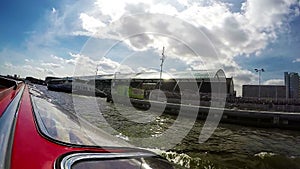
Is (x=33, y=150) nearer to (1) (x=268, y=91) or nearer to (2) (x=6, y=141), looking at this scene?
(2) (x=6, y=141)

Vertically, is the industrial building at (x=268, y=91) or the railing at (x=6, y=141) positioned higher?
the industrial building at (x=268, y=91)

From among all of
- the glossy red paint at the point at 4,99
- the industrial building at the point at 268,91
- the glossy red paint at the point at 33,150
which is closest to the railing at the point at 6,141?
the glossy red paint at the point at 33,150

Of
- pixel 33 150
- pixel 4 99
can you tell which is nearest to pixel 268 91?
pixel 4 99

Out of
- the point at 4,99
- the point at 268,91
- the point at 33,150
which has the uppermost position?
the point at 268,91

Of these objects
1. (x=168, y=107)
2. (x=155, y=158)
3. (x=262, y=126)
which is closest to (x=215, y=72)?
(x=168, y=107)

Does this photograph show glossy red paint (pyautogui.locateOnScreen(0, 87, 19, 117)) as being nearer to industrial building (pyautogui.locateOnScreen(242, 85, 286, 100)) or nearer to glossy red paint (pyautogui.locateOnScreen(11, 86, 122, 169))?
glossy red paint (pyautogui.locateOnScreen(11, 86, 122, 169))

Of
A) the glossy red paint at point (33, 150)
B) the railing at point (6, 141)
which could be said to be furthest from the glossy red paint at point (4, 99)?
the glossy red paint at point (33, 150)

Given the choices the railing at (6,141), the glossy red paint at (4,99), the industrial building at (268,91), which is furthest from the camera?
the industrial building at (268,91)

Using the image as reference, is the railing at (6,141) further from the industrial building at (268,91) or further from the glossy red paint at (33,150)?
the industrial building at (268,91)

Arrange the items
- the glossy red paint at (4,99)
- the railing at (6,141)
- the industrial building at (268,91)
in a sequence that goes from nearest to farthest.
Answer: the railing at (6,141), the glossy red paint at (4,99), the industrial building at (268,91)

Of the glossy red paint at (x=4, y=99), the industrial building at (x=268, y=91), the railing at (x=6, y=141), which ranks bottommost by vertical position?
the railing at (x=6, y=141)

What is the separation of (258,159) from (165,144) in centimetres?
223

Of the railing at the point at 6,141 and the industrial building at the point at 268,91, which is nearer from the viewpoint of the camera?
the railing at the point at 6,141

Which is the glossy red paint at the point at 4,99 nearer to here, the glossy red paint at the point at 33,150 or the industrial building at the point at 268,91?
the glossy red paint at the point at 33,150
